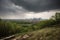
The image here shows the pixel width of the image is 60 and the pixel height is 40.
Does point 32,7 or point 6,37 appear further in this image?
point 32,7

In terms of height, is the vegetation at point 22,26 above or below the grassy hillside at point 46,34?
above

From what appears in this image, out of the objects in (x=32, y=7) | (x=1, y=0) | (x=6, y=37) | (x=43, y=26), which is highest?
(x=1, y=0)

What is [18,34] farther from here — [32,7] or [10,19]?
[32,7]

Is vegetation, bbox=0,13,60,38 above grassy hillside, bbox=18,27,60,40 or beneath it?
above

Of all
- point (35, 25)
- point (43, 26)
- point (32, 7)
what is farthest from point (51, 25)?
point (32, 7)

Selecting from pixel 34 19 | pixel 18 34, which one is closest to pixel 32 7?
pixel 34 19

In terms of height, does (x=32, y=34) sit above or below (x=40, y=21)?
below

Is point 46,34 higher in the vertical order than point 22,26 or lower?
lower
